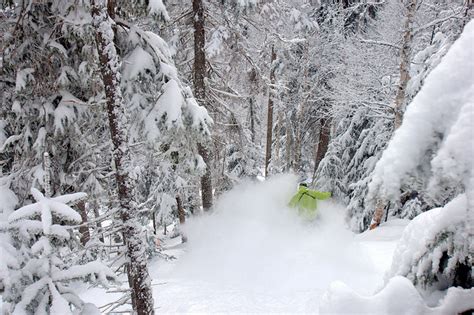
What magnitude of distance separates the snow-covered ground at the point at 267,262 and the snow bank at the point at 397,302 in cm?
487

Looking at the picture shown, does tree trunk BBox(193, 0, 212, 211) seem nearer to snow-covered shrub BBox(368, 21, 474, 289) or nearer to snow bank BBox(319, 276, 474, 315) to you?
snow bank BBox(319, 276, 474, 315)

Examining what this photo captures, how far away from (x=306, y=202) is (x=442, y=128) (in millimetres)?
9128

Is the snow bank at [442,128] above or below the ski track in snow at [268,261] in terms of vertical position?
above

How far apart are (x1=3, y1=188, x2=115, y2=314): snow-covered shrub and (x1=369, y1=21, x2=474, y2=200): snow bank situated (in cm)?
381

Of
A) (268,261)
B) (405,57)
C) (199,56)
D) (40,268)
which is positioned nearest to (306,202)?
(268,261)

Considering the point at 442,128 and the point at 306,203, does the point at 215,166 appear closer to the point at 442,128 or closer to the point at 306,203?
the point at 306,203

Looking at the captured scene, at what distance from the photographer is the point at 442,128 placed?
60.7 inches

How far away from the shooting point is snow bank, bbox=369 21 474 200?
139cm

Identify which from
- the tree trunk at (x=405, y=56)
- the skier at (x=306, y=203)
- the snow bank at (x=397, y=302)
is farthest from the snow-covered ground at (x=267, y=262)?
the snow bank at (x=397, y=302)

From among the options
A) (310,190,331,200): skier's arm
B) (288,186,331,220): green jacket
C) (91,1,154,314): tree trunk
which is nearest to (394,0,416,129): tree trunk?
(310,190,331,200): skier's arm

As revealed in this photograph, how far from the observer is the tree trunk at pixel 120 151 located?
4902 mm

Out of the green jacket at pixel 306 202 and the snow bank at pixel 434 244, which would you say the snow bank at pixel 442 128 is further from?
the green jacket at pixel 306 202

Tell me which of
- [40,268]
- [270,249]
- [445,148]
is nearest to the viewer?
[445,148]

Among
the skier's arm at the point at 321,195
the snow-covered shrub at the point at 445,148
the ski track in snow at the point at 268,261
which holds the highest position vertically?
the snow-covered shrub at the point at 445,148
